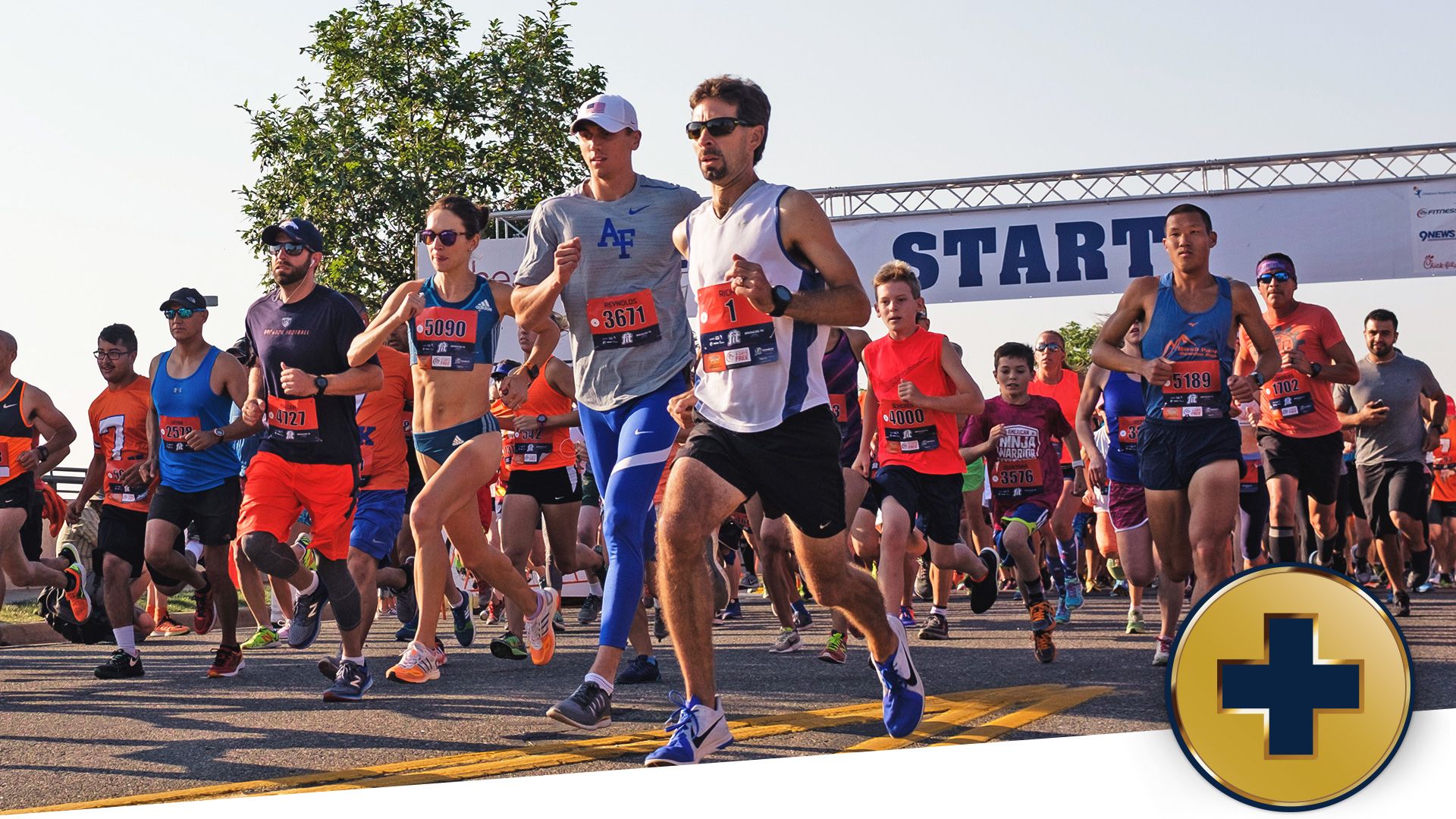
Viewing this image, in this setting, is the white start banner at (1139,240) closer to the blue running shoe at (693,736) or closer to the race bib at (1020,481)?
the race bib at (1020,481)

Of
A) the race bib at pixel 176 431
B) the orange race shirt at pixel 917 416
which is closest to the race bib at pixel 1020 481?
the orange race shirt at pixel 917 416

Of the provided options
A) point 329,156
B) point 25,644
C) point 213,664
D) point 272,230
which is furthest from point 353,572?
point 329,156

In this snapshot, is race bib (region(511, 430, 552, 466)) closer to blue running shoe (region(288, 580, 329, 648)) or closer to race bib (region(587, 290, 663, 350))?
blue running shoe (region(288, 580, 329, 648))

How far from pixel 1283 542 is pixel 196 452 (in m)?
6.47

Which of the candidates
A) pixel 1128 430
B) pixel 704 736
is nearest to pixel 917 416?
pixel 1128 430

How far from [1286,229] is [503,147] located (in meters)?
15.1

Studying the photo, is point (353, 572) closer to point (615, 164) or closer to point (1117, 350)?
point (615, 164)

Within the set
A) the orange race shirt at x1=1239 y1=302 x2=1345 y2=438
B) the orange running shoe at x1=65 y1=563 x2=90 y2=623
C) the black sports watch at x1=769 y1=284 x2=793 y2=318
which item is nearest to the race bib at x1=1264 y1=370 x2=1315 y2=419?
the orange race shirt at x1=1239 y1=302 x2=1345 y2=438

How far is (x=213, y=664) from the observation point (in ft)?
29.6

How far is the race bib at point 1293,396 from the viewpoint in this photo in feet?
35.2

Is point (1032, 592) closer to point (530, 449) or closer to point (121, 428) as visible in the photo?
point (530, 449)

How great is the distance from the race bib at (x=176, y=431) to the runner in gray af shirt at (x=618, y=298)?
353cm

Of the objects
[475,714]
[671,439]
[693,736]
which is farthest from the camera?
[475,714]

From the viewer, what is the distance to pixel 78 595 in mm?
10688
